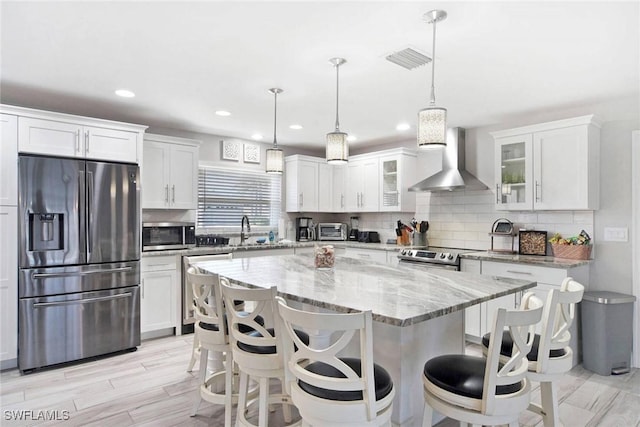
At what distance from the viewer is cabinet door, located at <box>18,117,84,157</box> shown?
10.8 ft

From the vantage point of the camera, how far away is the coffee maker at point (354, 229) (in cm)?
602

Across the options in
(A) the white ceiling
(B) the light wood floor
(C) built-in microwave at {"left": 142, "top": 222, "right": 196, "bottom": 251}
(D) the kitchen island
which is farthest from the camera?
(C) built-in microwave at {"left": 142, "top": 222, "right": 196, "bottom": 251}

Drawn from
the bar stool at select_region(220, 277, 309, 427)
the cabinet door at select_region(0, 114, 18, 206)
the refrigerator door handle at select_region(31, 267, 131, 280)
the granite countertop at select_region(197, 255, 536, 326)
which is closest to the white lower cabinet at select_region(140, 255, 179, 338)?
the refrigerator door handle at select_region(31, 267, 131, 280)

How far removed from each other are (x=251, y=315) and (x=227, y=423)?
2.74 feet

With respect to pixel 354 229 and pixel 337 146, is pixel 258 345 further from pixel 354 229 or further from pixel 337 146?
pixel 354 229

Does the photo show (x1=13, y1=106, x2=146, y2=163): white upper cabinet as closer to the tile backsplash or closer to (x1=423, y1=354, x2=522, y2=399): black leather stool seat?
(x1=423, y1=354, x2=522, y2=399): black leather stool seat

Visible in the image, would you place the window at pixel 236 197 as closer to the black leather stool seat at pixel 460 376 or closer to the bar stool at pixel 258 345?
the bar stool at pixel 258 345

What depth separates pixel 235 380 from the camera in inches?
113

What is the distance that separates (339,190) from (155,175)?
273cm

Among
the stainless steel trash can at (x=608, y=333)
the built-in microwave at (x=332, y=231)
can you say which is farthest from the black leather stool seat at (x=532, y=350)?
the built-in microwave at (x=332, y=231)

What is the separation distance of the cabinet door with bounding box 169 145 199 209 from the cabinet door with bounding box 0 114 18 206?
146 cm

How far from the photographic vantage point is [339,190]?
5996 mm

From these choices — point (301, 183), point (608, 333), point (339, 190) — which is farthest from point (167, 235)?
point (608, 333)

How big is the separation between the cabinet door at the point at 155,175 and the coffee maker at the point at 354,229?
9.25 ft
